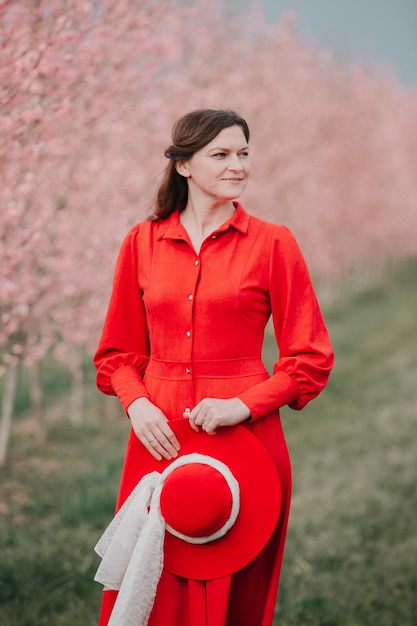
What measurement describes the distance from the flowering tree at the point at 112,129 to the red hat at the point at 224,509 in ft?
6.36

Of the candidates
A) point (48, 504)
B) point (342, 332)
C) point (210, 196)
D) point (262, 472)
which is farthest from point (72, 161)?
point (342, 332)

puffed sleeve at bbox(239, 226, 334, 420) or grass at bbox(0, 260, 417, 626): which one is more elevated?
puffed sleeve at bbox(239, 226, 334, 420)

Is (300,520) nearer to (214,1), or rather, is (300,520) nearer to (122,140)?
(122,140)

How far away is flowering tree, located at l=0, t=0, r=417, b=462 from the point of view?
373 cm

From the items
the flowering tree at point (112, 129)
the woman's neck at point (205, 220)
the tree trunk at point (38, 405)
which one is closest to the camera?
the woman's neck at point (205, 220)

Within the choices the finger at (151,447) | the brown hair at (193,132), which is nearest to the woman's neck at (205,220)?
the brown hair at (193,132)

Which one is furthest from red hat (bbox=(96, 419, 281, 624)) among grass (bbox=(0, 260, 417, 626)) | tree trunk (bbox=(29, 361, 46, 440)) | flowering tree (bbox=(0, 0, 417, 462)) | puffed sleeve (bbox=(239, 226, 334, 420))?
tree trunk (bbox=(29, 361, 46, 440))

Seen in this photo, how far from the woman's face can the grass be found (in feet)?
7.30

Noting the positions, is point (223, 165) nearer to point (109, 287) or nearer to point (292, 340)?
point (292, 340)

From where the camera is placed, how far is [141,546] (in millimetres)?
1903

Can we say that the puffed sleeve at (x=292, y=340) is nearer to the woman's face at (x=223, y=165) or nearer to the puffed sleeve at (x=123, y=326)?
the woman's face at (x=223, y=165)

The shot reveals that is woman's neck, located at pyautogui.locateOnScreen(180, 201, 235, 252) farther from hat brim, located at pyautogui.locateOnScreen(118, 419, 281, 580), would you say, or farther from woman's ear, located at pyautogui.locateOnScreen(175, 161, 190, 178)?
hat brim, located at pyautogui.locateOnScreen(118, 419, 281, 580)

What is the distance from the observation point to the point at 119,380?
2137 mm

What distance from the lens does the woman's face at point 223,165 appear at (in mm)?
2035
